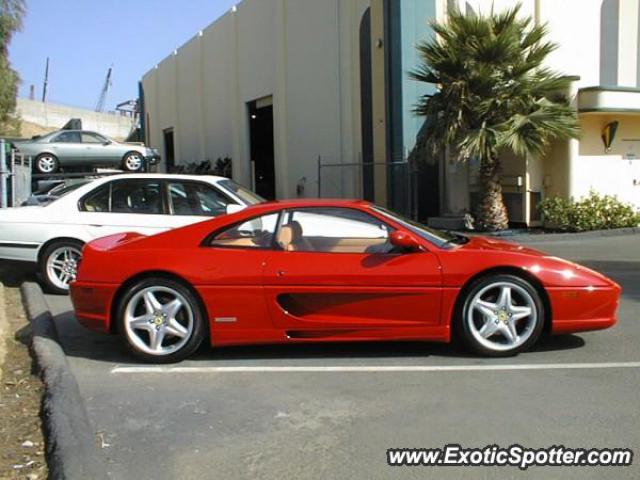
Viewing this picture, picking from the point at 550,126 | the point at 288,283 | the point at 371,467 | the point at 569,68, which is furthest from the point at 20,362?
the point at 569,68

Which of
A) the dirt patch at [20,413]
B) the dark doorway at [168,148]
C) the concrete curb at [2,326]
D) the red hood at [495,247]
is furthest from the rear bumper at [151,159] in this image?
the dark doorway at [168,148]

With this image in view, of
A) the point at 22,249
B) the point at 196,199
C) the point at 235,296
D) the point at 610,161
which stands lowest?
the point at 235,296

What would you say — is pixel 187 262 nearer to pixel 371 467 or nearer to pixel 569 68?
pixel 371 467

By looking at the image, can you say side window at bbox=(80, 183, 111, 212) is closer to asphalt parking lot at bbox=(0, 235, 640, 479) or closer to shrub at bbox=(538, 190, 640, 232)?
asphalt parking lot at bbox=(0, 235, 640, 479)

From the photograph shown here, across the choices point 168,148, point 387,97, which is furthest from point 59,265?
point 168,148

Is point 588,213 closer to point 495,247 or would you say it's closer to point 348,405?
point 495,247

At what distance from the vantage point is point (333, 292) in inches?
221

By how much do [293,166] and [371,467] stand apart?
20.5 metres

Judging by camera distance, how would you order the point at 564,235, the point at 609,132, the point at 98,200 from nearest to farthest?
the point at 98,200, the point at 564,235, the point at 609,132

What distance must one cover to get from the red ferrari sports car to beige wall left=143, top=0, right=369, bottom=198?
574 inches

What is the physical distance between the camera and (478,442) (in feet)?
13.2

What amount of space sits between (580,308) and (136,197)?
19.6 feet

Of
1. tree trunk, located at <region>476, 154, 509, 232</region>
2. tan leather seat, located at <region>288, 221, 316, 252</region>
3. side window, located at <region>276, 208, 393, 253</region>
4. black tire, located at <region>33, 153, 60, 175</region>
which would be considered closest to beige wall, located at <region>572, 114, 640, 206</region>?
tree trunk, located at <region>476, 154, 509, 232</region>

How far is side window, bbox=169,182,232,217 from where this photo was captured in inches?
364
